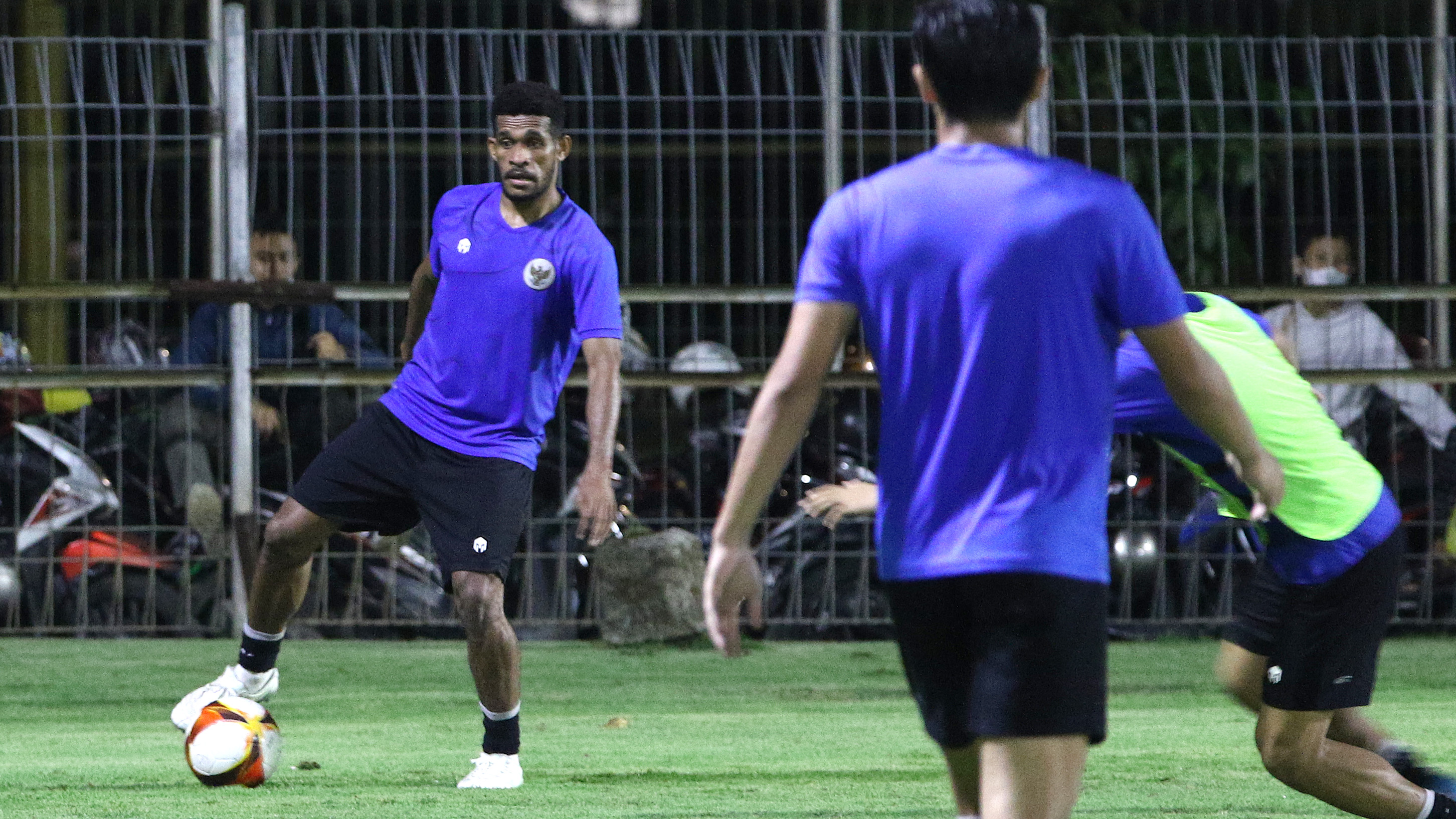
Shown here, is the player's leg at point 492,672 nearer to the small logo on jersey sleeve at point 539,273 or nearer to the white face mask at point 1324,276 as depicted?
the small logo on jersey sleeve at point 539,273

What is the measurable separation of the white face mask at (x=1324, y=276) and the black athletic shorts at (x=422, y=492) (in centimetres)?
540

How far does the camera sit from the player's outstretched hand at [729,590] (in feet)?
11.6

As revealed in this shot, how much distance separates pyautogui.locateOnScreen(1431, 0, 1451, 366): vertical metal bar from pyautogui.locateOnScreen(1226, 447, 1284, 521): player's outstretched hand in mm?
7702

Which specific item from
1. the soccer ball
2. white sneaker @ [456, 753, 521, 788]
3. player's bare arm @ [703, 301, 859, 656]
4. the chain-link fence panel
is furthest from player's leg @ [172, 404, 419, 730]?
player's bare arm @ [703, 301, 859, 656]

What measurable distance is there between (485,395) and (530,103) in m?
0.90

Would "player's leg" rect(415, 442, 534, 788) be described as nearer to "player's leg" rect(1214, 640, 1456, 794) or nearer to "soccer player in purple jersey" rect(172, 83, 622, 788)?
"soccer player in purple jersey" rect(172, 83, 622, 788)

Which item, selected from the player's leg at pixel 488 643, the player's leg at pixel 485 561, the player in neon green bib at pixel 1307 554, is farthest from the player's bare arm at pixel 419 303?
the player in neon green bib at pixel 1307 554

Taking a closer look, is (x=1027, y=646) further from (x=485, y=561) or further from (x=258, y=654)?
(x=258, y=654)

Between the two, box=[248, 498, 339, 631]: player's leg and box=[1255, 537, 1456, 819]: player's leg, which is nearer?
box=[1255, 537, 1456, 819]: player's leg

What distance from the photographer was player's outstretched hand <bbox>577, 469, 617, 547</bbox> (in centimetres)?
636

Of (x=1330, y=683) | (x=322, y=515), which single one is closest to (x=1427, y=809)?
(x=1330, y=683)

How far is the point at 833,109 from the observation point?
10.9 meters

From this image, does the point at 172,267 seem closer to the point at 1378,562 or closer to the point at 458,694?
the point at 458,694

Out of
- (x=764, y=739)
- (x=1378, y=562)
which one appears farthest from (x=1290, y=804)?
(x=764, y=739)
